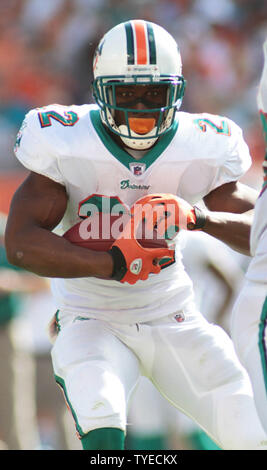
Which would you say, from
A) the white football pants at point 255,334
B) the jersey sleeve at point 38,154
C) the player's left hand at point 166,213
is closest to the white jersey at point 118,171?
the jersey sleeve at point 38,154

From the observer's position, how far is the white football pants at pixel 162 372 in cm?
215

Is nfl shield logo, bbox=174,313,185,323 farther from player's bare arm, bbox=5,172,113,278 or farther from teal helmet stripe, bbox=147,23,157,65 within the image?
teal helmet stripe, bbox=147,23,157,65

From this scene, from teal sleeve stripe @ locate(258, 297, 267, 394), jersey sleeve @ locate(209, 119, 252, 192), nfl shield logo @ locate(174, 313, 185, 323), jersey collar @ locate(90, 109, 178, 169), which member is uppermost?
jersey collar @ locate(90, 109, 178, 169)

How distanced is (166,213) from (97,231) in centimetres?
26

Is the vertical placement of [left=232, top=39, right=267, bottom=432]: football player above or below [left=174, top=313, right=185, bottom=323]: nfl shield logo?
above

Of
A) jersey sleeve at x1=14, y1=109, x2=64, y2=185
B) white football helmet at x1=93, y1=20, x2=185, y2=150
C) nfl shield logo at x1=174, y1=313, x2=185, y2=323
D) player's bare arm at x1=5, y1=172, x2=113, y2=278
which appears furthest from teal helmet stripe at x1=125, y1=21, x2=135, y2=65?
nfl shield logo at x1=174, y1=313, x2=185, y2=323

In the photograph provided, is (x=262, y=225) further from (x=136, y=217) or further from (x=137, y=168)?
(x=137, y=168)

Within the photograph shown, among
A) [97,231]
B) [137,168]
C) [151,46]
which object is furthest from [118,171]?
[151,46]

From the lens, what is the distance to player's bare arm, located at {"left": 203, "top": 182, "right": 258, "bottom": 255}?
241cm

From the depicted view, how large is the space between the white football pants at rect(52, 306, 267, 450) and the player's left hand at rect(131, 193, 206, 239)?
35 cm

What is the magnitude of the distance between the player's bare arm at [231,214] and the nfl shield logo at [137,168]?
0.89 feet

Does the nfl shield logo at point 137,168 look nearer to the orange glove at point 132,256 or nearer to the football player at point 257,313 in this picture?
the orange glove at point 132,256

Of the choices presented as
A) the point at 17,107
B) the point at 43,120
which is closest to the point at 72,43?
the point at 17,107

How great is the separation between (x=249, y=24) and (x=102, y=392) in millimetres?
5040
